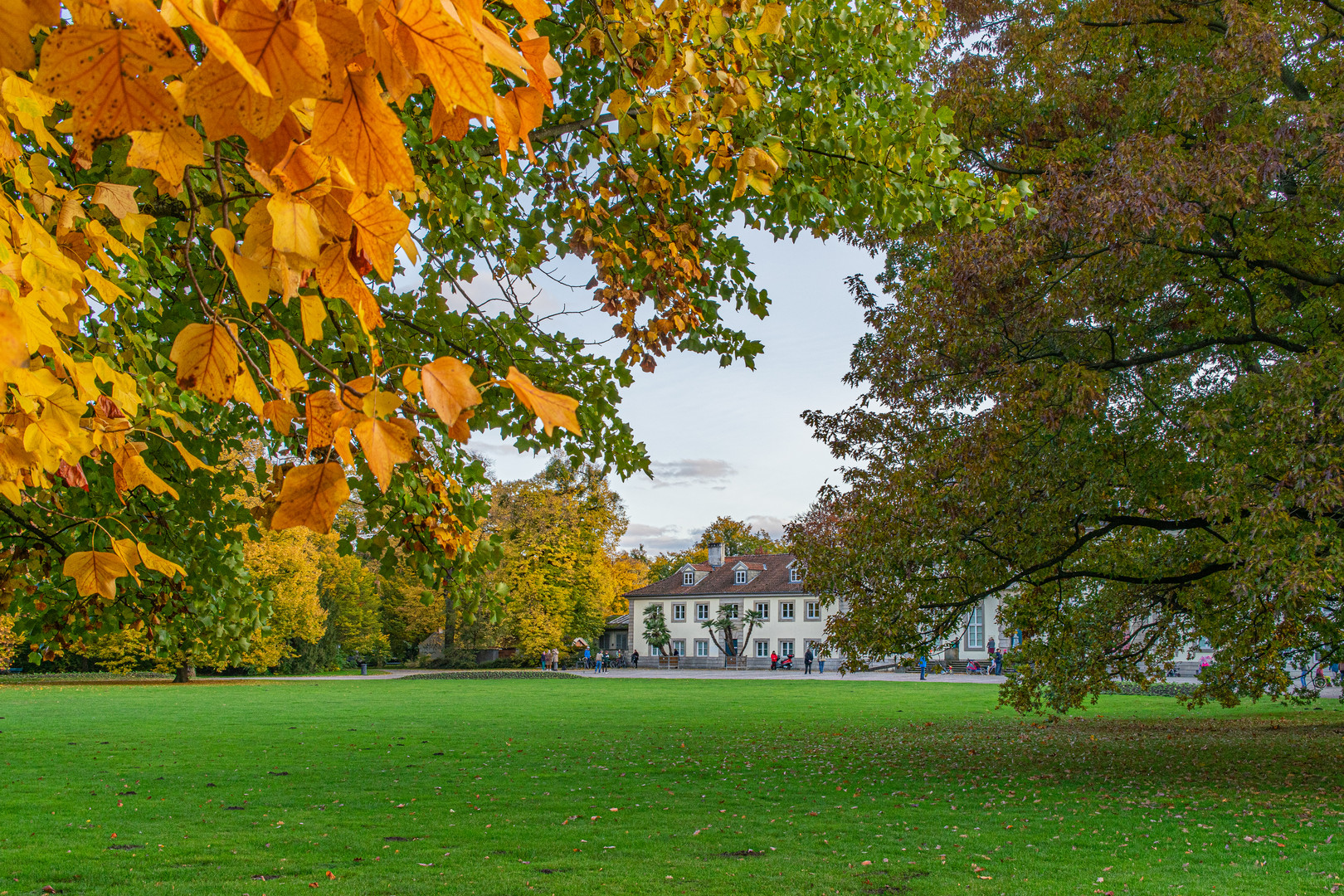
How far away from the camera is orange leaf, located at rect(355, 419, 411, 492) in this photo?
3.63 ft

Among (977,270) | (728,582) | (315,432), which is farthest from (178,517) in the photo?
(728,582)

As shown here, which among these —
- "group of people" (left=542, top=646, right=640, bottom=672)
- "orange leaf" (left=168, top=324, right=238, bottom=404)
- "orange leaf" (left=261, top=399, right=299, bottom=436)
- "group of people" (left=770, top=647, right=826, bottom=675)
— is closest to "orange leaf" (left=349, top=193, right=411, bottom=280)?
"orange leaf" (left=168, top=324, right=238, bottom=404)

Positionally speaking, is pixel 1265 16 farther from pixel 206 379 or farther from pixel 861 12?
pixel 206 379

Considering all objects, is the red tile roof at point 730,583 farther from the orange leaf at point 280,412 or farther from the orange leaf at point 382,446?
the orange leaf at point 382,446

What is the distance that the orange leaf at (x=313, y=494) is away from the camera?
1.23 metres

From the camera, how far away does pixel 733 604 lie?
6328 cm

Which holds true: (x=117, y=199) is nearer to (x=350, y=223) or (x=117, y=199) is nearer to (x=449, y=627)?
(x=350, y=223)

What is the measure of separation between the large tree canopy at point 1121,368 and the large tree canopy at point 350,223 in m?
5.08

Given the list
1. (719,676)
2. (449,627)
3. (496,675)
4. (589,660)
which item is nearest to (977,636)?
(719,676)

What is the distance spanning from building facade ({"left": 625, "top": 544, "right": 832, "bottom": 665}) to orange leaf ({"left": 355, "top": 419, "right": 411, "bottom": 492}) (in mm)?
59221

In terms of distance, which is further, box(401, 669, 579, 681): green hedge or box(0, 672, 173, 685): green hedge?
box(401, 669, 579, 681): green hedge

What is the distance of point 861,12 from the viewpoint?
6.20m

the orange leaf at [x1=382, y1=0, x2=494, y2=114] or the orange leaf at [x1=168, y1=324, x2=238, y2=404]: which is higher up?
the orange leaf at [x1=382, y1=0, x2=494, y2=114]

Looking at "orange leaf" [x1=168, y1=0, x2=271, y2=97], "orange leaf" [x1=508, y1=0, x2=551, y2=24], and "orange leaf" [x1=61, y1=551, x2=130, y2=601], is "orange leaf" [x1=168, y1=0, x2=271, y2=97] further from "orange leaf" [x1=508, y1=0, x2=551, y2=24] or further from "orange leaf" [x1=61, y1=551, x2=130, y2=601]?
"orange leaf" [x1=61, y1=551, x2=130, y2=601]
